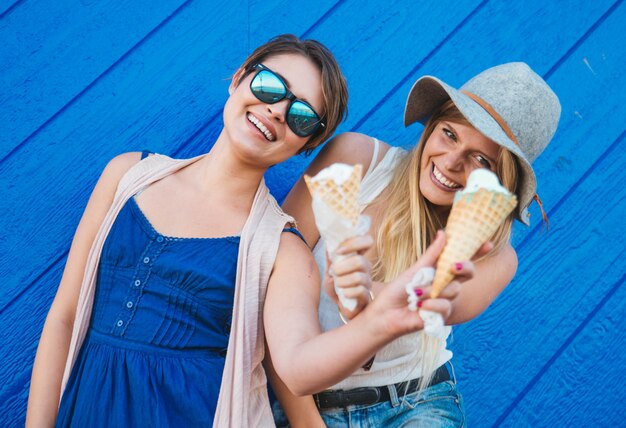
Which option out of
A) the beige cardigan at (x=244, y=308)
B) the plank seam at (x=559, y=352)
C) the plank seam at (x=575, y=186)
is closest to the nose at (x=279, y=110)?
the beige cardigan at (x=244, y=308)

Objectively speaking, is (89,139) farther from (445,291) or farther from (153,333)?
(445,291)

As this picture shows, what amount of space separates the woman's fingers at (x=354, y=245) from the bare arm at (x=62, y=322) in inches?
30.1

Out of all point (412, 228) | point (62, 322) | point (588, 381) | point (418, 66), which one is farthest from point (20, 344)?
point (588, 381)

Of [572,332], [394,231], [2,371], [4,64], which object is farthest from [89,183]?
[572,332]

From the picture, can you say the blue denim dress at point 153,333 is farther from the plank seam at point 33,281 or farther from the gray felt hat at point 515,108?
the gray felt hat at point 515,108

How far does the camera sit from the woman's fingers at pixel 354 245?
1098 mm

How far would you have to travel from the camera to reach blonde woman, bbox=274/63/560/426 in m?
1.58

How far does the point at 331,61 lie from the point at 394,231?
455 millimetres

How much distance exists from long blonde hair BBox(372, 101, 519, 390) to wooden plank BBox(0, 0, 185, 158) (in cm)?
91

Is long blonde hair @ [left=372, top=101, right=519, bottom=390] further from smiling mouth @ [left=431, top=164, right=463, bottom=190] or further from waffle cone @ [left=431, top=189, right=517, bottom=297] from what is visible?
waffle cone @ [left=431, top=189, right=517, bottom=297]

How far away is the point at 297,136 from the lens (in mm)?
1608

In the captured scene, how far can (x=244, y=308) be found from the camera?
1.51 meters

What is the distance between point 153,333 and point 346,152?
68cm

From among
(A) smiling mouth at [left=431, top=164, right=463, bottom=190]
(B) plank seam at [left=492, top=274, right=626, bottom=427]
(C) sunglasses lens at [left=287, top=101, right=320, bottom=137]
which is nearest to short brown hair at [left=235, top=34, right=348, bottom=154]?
(C) sunglasses lens at [left=287, top=101, right=320, bottom=137]
